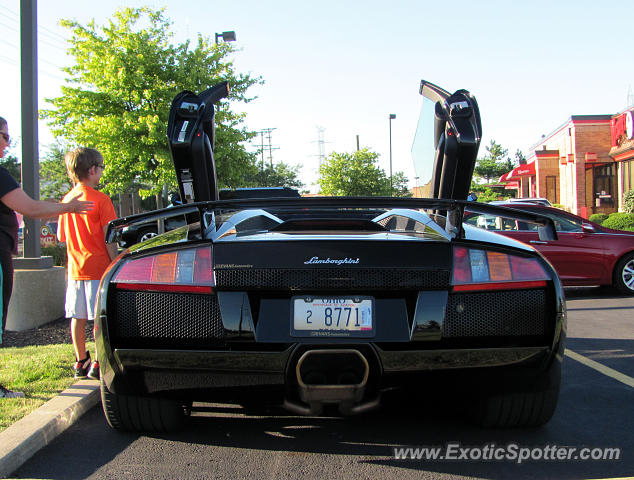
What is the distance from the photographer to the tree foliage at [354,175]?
53438 millimetres

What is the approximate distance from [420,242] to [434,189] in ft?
7.66

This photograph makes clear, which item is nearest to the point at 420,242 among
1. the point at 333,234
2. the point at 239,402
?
the point at 333,234

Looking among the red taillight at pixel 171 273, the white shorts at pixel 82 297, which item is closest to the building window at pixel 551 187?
the white shorts at pixel 82 297

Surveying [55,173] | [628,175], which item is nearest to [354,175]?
[55,173]

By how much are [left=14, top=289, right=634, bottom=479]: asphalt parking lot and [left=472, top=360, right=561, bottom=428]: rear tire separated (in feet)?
0.21

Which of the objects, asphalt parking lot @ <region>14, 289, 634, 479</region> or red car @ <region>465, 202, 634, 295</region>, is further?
red car @ <region>465, 202, 634, 295</region>

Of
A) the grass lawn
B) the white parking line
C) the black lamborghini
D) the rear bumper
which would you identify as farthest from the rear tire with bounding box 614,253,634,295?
the grass lawn

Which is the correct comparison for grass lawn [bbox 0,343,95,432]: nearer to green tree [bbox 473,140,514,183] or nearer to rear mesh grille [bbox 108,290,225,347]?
rear mesh grille [bbox 108,290,225,347]

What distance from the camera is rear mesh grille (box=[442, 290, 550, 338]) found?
2.66 m

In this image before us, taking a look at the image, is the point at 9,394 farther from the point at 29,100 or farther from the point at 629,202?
the point at 629,202

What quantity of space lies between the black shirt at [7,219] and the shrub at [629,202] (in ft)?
83.1

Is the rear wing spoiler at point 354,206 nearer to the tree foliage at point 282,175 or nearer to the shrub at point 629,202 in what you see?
the shrub at point 629,202

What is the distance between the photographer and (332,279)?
104 inches

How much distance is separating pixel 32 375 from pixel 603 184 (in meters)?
31.0
